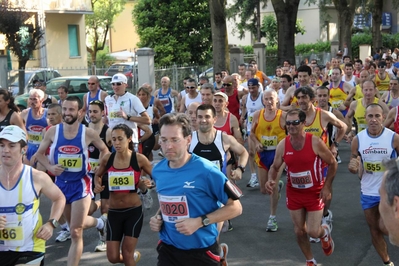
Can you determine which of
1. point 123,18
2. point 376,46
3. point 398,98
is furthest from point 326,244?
point 123,18

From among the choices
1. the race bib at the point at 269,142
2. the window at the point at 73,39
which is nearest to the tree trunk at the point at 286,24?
the window at the point at 73,39

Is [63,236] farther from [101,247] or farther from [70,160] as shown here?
[70,160]

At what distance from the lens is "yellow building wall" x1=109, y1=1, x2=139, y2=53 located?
2785 inches

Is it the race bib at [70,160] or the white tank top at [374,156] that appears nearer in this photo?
the white tank top at [374,156]

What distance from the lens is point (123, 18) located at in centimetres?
7075

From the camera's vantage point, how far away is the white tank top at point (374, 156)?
7.05m

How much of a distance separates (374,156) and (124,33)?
6608 cm

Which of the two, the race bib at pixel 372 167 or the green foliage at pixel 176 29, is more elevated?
the green foliage at pixel 176 29

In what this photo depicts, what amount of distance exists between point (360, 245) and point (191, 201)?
406 centimetres

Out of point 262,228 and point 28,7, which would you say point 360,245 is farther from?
point 28,7

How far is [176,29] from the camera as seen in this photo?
115 feet

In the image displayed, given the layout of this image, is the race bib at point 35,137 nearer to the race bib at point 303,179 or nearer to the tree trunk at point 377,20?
the race bib at point 303,179

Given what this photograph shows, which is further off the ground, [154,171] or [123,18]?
[123,18]

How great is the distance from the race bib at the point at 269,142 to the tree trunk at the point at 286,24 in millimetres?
17266
